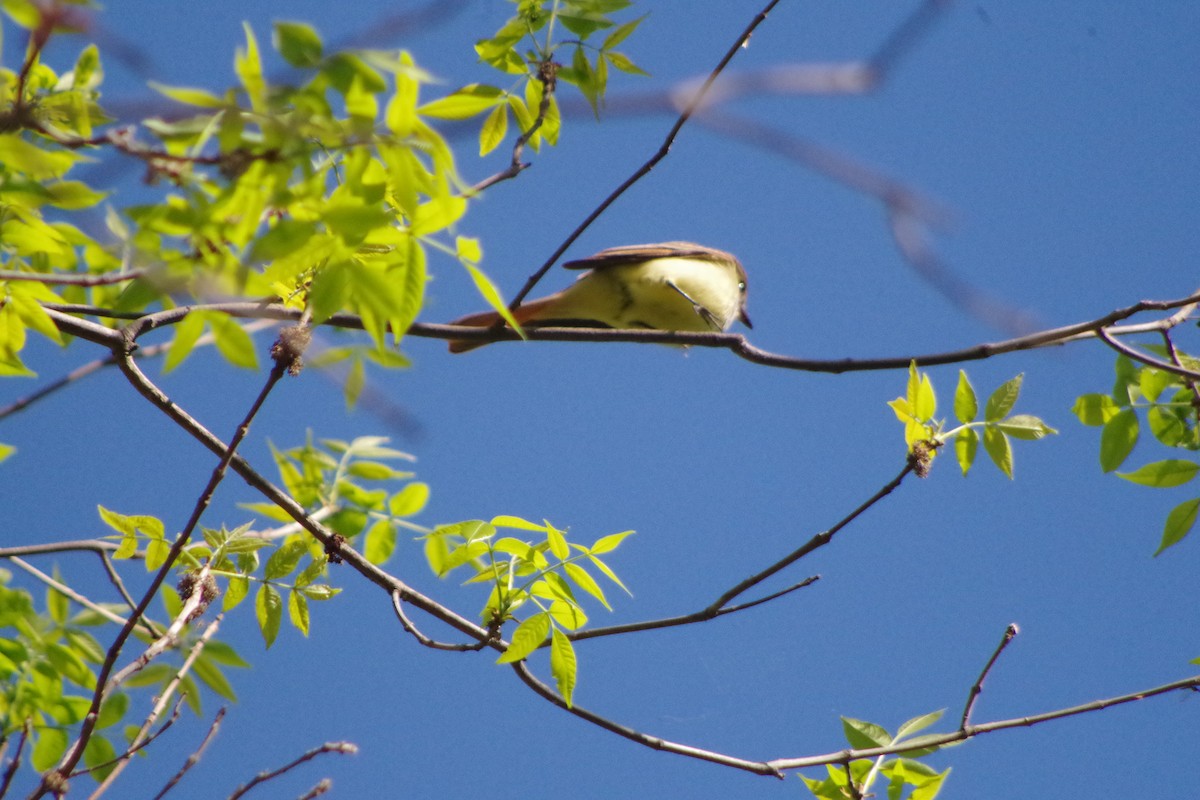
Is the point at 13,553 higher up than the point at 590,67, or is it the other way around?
the point at 590,67

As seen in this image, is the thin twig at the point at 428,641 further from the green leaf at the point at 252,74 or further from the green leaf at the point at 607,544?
the green leaf at the point at 252,74

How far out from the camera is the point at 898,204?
3.79 ft

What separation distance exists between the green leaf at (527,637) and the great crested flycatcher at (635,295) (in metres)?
2.76

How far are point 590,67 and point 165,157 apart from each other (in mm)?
1703

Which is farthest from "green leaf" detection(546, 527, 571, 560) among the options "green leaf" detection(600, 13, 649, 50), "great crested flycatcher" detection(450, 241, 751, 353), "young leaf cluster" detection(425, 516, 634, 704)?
"great crested flycatcher" detection(450, 241, 751, 353)

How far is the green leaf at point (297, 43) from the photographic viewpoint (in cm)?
164

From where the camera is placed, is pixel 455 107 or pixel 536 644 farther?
pixel 536 644

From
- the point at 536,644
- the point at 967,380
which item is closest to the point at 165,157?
the point at 536,644

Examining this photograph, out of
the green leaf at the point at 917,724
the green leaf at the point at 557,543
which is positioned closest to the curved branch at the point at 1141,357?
the green leaf at the point at 917,724

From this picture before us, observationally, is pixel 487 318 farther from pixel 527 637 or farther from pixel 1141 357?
pixel 1141 357

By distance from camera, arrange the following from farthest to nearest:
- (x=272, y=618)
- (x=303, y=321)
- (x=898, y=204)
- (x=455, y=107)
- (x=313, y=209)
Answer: (x=272, y=618), (x=303, y=321), (x=455, y=107), (x=313, y=209), (x=898, y=204)

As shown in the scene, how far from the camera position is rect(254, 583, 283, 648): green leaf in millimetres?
2889

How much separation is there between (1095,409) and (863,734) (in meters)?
1.12

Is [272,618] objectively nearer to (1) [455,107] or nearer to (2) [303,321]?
(2) [303,321]
